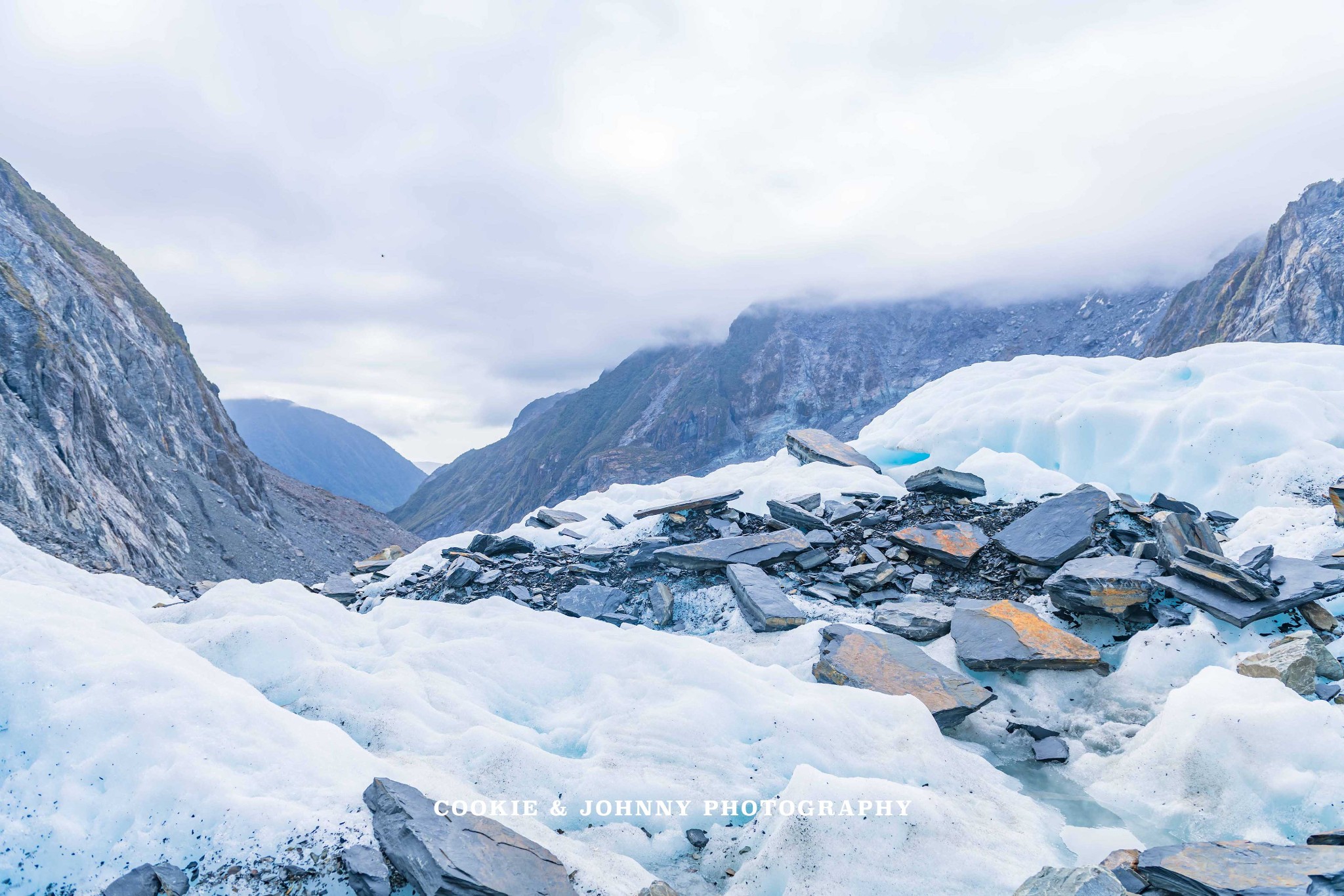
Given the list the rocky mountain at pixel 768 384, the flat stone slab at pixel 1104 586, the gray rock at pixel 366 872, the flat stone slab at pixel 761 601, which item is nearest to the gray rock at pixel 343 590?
the flat stone slab at pixel 761 601

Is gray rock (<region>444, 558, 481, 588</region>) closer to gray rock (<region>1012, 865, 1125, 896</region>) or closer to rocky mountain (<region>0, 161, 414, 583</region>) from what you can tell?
rocky mountain (<region>0, 161, 414, 583</region>)

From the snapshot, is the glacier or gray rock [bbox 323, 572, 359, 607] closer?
the glacier

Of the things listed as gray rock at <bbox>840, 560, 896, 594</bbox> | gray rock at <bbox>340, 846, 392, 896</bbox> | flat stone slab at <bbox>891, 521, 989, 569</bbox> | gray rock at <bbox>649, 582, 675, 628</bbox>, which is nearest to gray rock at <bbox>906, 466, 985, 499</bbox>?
flat stone slab at <bbox>891, 521, 989, 569</bbox>

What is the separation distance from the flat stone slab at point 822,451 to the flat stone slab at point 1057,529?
22.8 ft

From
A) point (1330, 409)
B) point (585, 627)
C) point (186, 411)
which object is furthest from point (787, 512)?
point (186, 411)

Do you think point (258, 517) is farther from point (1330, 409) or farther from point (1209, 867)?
point (1330, 409)

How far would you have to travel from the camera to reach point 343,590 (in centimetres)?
1224

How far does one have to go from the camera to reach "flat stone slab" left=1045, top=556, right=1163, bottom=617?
743cm

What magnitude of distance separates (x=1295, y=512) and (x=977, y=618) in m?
5.94

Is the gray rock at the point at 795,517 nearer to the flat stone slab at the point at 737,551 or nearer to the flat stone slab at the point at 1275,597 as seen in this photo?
the flat stone slab at the point at 737,551

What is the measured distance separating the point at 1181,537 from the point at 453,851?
9463 mm

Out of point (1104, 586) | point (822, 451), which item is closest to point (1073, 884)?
point (1104, 586)

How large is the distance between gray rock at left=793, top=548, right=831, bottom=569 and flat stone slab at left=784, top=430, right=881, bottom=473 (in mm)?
7094

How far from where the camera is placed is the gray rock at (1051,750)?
19.1 ft
